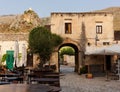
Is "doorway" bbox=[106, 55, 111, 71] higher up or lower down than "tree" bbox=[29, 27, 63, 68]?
lower down

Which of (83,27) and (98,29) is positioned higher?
(83,27)

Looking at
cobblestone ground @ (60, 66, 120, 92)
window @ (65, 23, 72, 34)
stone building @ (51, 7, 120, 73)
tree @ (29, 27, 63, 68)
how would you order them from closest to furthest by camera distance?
1. cobblestone ground @ (60, 66, 120, 92)
2. tree @ (29, 27, 63, 68)
3. stone building @ (51, 7, 120, 73)
4. window @ (65, 23, 72, 34)

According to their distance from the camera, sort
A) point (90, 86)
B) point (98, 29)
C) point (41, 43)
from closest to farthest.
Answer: point (90, 86) → point (41, 43) → point (98, 29)

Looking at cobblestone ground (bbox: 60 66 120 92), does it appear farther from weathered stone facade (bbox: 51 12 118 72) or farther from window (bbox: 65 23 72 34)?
window (bbox: 65 23 72 34)

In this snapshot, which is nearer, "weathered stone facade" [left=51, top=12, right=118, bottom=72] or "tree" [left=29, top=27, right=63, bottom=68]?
"tree" [left=29, top=27, right=63, bottom=68]

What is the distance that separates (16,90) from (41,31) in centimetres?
2118

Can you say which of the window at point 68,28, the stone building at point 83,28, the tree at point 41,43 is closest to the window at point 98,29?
the stone building at point 83,28

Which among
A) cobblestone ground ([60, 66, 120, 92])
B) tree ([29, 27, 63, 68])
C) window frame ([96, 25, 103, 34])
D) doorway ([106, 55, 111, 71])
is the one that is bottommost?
cobblestone ground ([60, 66, 120, 92])

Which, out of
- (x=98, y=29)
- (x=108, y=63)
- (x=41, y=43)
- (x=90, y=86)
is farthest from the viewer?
(x=108, y=63)

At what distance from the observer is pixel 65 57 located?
63.9 meters

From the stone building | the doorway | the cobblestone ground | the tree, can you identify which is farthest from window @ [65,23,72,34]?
the cobblestone ground

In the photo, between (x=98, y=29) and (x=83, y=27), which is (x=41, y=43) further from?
(x=98, y=29)

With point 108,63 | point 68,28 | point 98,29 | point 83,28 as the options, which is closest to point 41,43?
point 68,28

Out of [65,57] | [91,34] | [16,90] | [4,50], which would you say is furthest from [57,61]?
[65,57]
